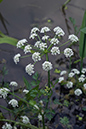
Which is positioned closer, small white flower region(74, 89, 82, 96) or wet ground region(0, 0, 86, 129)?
small white flower region(74, 89, 82, 96)

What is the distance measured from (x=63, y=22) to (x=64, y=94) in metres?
1.29

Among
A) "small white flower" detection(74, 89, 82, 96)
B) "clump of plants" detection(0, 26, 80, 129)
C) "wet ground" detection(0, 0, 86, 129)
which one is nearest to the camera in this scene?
"clump of plants" detection(0, 26, 80, 129)

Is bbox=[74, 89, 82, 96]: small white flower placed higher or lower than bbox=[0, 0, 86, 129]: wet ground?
lower

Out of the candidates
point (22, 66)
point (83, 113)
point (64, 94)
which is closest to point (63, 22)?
point (22, 66)

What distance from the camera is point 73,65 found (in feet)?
8.73

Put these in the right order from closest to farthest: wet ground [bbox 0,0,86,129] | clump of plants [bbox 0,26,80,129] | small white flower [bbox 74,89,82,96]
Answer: clump of plants [bbox 0,26,80,129] → small white flower [bbox 74,89,82,96] → wet ground [bbox 0,0,86,129]

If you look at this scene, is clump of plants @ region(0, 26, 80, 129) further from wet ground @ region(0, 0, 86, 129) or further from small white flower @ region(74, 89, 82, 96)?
wet ground @ region(0, 0, 86, 129)

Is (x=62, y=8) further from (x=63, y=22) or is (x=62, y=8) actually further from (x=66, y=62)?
(x=66, y=62)

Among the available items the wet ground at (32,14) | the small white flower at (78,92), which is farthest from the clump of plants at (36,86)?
the wet ground at (32,14)

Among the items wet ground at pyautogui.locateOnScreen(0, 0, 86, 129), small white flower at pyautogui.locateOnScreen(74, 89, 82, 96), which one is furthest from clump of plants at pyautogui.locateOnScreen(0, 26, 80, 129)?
wet ground at pyautogui.locateOnScreen(0, 0, 86, 129)

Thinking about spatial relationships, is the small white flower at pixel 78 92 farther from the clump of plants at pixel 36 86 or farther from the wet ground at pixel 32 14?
the wet ground at pixel 32 14

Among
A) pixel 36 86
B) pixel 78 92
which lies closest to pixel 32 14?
pixel 78 92

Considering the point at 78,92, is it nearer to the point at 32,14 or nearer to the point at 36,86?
the point at 36,86

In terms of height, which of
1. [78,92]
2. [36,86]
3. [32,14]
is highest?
[32,14]
